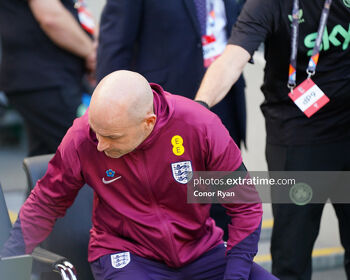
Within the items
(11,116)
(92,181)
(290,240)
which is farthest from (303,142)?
(11,116)

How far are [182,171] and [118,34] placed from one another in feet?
4.24

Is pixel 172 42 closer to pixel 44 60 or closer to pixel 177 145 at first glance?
pixel 44 60

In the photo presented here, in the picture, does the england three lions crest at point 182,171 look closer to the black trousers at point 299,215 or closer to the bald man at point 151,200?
the bald man at point 151,200

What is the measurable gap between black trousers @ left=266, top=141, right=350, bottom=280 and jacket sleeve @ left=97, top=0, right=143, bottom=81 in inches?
35.6

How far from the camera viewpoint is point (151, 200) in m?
2.95

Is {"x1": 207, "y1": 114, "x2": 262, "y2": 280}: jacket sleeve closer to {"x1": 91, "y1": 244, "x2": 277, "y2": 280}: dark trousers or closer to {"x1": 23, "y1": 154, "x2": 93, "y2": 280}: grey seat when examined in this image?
{"x1": 91, "y1": 244, "x2": 277, "y2": 280}: dark trousers

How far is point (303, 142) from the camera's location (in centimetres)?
345

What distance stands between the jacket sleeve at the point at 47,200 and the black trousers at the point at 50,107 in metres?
1.47

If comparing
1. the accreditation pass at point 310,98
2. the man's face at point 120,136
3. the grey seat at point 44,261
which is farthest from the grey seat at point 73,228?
the accreditation pass at point 310,98

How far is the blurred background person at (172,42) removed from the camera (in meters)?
3.98

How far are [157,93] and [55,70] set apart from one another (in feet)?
5.37

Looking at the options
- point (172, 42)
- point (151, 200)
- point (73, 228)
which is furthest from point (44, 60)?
point (151, 200)

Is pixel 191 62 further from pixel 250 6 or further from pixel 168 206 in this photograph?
pixel 168 206

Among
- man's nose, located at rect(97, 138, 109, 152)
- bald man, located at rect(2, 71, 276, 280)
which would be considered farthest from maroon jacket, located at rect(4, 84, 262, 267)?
man's nose, located at rect(97, 138, 109, 152)
